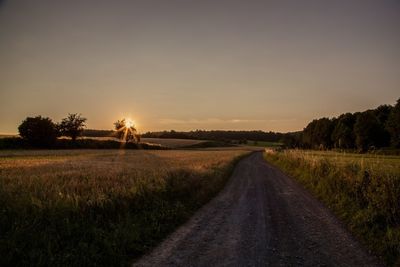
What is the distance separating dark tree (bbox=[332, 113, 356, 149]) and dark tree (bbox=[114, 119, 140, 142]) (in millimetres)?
65171

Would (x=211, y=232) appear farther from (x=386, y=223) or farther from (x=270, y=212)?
(x=386, y=223)

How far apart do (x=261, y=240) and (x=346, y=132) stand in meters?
83.4

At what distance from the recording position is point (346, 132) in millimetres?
84938

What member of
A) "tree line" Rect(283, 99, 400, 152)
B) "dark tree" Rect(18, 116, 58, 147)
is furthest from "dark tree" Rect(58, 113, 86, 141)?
"tree line" Rect(283, 99, 400, 152)

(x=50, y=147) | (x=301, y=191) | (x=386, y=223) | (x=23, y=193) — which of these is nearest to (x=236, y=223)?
(x=386, y=223)

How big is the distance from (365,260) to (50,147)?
7994cm

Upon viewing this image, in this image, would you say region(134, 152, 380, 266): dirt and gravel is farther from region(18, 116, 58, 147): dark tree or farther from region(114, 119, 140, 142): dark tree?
region(114, 119, 140, 142): dark tree

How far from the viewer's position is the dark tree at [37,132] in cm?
7688

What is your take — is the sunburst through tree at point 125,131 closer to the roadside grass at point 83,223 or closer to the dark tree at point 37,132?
the dark tree at point 37,132

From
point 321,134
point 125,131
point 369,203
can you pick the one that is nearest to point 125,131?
point 125,131

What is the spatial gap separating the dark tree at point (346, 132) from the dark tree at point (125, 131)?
65171mm

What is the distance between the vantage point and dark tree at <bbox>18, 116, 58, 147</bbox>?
76.9m

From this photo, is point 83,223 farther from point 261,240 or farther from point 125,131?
point 125,131

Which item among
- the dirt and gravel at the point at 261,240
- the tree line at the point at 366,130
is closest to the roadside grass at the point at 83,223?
the dirt and gravel at the point at 261,240
